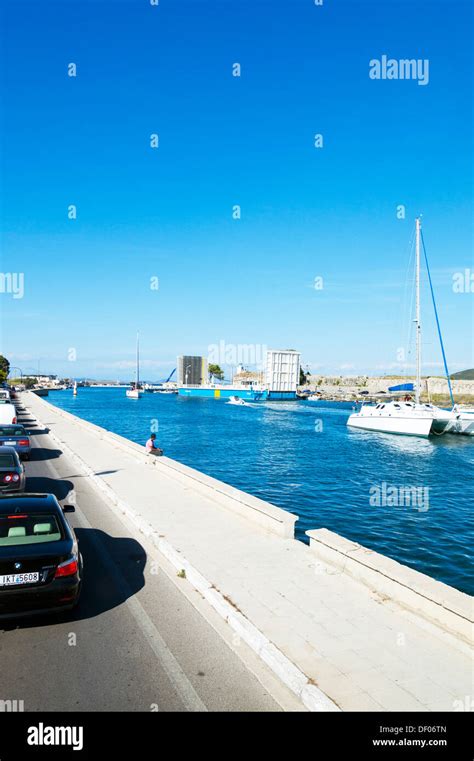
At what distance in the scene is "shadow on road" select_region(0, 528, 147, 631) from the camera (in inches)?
243

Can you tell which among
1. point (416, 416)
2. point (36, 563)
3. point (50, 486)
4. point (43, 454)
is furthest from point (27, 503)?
point (416, 416)

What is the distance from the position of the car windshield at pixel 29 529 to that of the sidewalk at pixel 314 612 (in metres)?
2.29

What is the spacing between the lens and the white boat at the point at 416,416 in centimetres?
4522

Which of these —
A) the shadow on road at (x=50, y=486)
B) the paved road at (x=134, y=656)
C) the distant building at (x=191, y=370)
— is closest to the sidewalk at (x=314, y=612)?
the paved road at (x=134, y=656)

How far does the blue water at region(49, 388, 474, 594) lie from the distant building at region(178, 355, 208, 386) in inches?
5600

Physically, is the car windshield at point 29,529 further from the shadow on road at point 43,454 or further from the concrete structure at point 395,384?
the concrete structure at point 395,384

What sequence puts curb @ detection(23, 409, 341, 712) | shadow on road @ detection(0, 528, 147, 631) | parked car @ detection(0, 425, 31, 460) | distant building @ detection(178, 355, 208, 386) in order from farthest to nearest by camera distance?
distant building @ detection(178, 355, 208, 386) < parked car @ detection(0, 425, 31, 460) < shadow on road @ detection(0, 528, 147, 631) < curb @ detection(23, 409, 341, 712)

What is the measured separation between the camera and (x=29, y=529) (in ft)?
20.5

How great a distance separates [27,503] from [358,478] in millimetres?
19651

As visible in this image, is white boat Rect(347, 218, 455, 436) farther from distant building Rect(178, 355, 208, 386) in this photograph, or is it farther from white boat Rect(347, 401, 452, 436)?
distant building Rect(178, 355, 208, 386)

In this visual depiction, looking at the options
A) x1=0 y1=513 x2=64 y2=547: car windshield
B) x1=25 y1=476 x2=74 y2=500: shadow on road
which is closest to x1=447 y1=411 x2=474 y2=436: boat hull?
x1=25 y1=476 x2=74 y2=500: shadow on road

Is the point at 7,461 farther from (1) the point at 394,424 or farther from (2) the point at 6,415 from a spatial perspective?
(1) the point at 394,424
